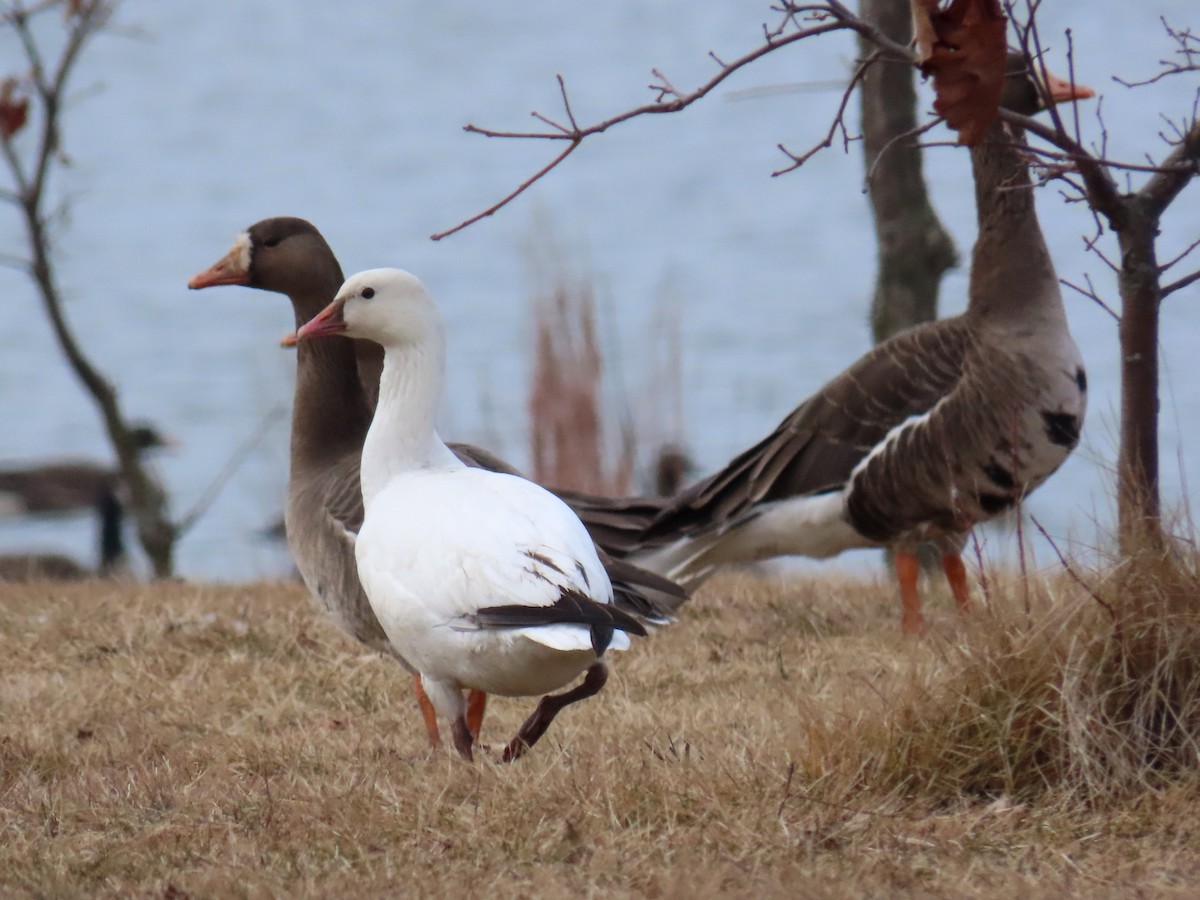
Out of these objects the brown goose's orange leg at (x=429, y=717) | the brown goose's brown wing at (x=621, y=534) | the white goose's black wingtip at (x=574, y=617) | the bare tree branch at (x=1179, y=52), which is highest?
the bare tree branch at (x=1179, y=52)

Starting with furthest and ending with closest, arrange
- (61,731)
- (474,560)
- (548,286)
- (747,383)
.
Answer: (747,383) → (548,286) → (61,731) → (474,560)

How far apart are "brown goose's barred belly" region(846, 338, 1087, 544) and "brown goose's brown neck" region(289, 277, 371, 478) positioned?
1940mm

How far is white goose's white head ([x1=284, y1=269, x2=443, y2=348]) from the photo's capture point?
515 cm

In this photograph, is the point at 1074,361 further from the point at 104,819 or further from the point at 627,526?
the point at 104,819

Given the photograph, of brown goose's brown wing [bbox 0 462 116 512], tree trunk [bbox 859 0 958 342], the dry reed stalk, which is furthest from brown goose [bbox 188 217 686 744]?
brown goose's brown wing [bbox 0 462 116 512]

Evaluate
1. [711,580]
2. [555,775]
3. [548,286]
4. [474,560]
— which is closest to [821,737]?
[555,775]

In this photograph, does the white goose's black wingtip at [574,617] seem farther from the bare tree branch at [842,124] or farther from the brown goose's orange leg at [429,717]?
the bare tree branch at [842,124]

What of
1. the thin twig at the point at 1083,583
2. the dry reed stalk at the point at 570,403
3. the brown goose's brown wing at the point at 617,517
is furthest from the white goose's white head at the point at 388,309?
the dry reed stalk at the point at 570,403

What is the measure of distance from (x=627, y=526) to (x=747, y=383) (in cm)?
1438

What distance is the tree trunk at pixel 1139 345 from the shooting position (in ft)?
15.6

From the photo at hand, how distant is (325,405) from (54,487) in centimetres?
1198

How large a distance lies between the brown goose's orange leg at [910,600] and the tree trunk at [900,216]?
2.03 meters

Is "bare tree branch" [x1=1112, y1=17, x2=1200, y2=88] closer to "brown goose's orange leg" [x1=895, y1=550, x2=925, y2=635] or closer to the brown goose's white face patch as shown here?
"brown goose's orange leg" [x1=895, y1=550, x2=925, y2=635]

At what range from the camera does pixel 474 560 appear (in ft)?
14.6
